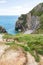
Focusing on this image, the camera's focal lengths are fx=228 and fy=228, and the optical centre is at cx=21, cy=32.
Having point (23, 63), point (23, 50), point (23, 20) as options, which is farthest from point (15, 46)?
point (23, 20)

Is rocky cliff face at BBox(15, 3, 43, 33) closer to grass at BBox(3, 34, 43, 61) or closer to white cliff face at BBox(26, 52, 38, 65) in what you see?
grass at BBox(3, 34, 43, 61)

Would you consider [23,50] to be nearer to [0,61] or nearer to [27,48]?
[27,48]

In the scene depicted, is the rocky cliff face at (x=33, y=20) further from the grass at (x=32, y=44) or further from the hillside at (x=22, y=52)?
the hillside at (x=22, y=52)

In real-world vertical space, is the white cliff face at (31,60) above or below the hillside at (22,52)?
below

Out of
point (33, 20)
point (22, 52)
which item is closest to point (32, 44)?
point (22, 52)

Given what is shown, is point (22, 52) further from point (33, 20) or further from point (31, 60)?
point (33, 20)

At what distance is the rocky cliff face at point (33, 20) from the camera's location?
93262 mm

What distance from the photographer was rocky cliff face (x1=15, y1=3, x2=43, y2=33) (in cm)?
9326

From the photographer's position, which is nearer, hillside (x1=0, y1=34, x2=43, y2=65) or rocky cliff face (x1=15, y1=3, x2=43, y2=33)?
hillside (x1=0, y1=34, x2=43, y2=65)

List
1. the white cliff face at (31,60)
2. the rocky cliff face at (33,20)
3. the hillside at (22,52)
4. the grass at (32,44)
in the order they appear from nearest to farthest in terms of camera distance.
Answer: the hillside at (22,52), the white cliff face at (31,60), the grass at (32,44), the rocky cliff face at (33,20)

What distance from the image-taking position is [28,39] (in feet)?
56.9

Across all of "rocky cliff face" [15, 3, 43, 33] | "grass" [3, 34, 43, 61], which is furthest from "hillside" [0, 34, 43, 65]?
"rocky cliff face" [15, 3, 43, 33]

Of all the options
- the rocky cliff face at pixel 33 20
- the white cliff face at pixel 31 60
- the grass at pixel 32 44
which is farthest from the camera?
the rocky cliff face at pixel 33 20

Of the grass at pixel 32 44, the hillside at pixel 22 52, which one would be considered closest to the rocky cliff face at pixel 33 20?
the grass at pixel 32 44
